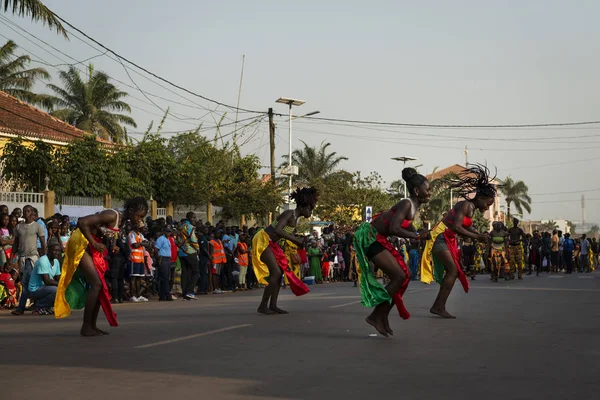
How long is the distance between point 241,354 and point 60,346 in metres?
2.17

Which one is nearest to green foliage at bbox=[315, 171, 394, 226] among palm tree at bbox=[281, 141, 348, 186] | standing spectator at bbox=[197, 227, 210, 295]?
palm tree at bbox=[281, 141, 348, 186]

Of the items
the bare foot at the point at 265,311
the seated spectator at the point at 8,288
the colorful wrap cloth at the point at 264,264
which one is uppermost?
the colorful wrap cloth at the point at 264,264

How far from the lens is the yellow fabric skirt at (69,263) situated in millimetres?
10828

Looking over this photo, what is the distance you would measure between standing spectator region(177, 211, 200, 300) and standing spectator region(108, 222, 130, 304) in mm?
1372

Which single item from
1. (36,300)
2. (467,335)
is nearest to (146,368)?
(467,335)

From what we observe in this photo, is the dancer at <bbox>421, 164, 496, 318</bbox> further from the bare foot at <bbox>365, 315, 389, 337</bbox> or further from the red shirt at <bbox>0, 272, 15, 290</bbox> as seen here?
the red shirt at <bbox>0, 272, 15, 290</bbox>

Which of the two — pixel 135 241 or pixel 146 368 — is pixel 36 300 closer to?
pixel 135 241

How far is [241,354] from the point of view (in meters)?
8.88

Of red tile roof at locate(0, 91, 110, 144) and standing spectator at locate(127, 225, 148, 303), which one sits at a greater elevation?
red tile roof at locate(0, 91, 110, 144)

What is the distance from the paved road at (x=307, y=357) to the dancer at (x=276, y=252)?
0.48 m

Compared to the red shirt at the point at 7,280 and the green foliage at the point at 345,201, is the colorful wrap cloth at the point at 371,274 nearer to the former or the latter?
the red shirt at the point at 7,280

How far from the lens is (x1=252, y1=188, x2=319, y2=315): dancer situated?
1384cm

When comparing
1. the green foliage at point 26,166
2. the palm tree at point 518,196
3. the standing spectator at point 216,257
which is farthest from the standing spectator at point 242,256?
the palm tree at point 518,196

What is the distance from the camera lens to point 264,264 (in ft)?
46.3
